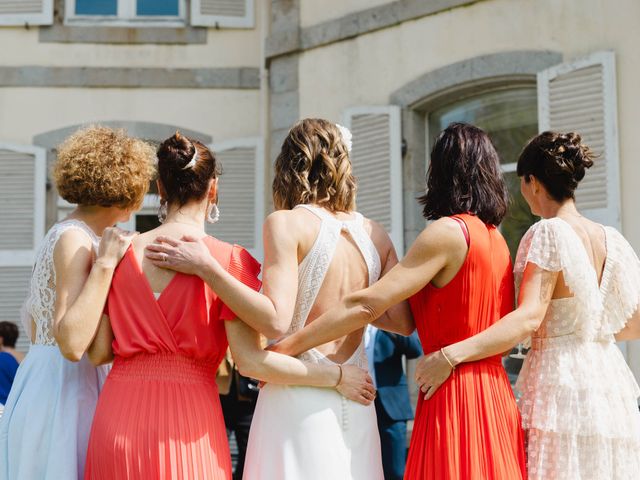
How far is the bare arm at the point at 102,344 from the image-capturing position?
310cm

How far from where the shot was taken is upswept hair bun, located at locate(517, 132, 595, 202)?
3258mm

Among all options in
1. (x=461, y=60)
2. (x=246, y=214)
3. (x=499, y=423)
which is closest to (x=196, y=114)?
(x=246, y=214)

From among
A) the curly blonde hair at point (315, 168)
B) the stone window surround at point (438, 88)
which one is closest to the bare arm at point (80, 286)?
the curly blonde hair at point (315, 168)

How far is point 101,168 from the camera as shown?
3258 mm

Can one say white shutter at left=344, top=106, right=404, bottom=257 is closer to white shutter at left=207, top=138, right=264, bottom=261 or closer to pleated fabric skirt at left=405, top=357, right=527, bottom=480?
white shutter at left=207, top=138, right=264, bottom=261

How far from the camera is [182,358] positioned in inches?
120

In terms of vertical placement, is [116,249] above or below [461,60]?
below

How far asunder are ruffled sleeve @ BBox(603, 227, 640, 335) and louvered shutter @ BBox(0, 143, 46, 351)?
6.49 m

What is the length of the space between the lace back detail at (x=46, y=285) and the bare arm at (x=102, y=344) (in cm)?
23

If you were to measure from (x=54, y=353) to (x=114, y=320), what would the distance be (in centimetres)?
33

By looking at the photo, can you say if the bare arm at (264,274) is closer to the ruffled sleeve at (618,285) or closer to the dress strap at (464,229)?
the dress strap at (464,229)

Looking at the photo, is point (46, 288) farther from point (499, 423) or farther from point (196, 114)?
point (196, 114)

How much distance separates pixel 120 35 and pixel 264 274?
21.7 feet

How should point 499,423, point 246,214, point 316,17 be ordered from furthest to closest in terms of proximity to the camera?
point 246,214 < point 316,17 < point 499,423
